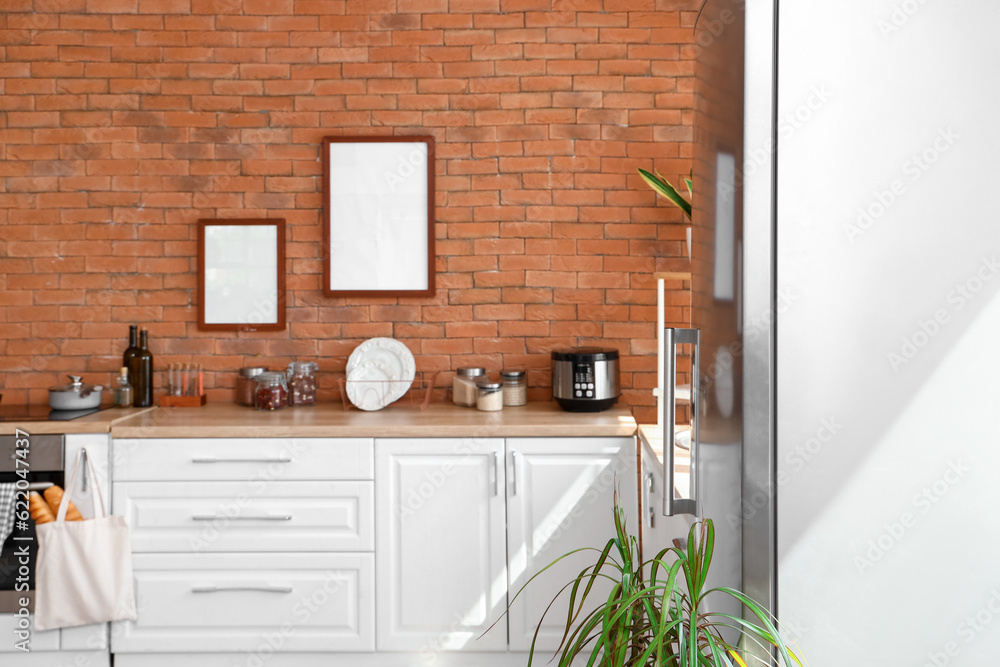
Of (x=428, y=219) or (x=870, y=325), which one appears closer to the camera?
(x=870, y=325)

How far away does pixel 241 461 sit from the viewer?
2.27 metres

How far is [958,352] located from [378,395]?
196cm

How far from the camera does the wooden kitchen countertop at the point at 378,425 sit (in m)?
2.26

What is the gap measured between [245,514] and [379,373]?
717mm

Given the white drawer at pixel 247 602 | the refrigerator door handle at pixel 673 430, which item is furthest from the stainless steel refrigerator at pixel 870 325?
the white drawer at pixel 247 602

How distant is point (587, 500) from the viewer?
2.27 metres

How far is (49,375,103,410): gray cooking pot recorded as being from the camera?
251 cm

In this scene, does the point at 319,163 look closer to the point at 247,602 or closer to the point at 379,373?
the point at 379,373

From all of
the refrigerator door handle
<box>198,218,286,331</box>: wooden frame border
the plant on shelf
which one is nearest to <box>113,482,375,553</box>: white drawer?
<box>198,218,286,331</box>: wooden frame border

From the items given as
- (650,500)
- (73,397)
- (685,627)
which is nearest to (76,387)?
(73,397)

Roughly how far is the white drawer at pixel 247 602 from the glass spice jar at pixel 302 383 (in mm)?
619

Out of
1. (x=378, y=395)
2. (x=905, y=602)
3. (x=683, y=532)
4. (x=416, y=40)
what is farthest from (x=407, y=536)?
(x=416, y=40)

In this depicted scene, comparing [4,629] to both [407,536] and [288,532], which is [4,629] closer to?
[288,532]

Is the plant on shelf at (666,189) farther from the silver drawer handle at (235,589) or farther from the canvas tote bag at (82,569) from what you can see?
the canvas tote bag at (82,569)
